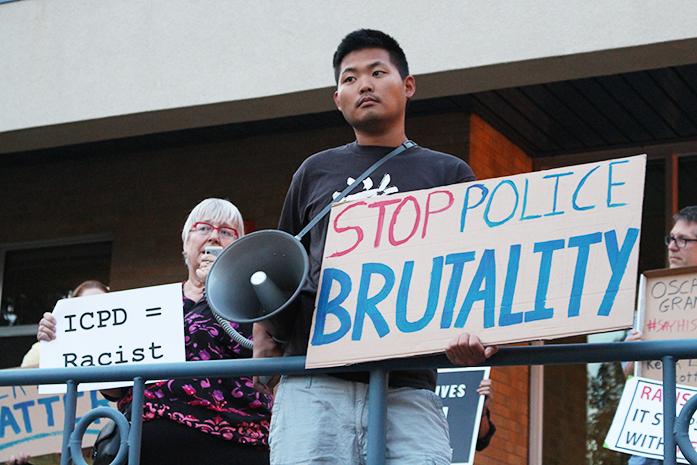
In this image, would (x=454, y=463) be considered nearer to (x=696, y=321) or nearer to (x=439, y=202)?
(x=696, y=321)

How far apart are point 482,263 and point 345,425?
→ 2.00 feet

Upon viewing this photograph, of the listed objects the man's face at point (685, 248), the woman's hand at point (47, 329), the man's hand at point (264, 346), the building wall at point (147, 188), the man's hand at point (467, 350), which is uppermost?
the building wall at point (147, 188)

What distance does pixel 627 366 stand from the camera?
595cm

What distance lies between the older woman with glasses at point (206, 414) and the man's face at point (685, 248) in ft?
6.77

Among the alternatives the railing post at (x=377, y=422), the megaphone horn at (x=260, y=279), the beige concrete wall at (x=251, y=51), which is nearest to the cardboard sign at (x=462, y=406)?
the beige concrete wall at (x=251, y=51)

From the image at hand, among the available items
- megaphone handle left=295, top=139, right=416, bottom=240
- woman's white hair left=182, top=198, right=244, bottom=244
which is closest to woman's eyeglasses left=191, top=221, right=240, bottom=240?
woman's white hair left=182, top=198, right=244, bottom=244

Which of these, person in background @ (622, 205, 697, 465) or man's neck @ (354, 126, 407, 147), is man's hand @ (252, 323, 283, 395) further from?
person in background @ (622, 205, 697, 465)

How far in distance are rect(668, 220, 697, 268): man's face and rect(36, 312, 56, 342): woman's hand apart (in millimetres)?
2705

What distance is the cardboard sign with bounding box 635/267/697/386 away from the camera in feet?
18.1

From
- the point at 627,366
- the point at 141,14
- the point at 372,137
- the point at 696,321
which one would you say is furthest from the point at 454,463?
the point at 141,14

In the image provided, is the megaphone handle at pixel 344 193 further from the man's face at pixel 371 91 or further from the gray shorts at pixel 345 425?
the gray shorts at pixel 345 425

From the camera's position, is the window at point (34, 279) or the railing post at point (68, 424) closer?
the railing post at point (68, 424)

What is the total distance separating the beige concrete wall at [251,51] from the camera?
7.84m

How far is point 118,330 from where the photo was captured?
4.88m
